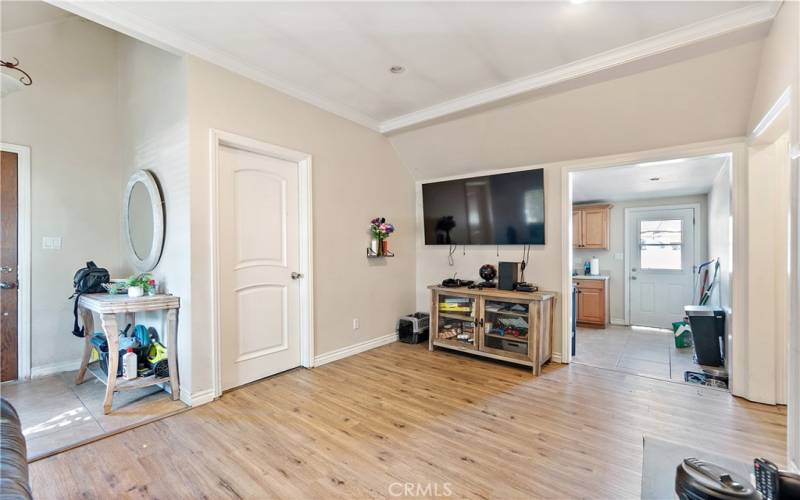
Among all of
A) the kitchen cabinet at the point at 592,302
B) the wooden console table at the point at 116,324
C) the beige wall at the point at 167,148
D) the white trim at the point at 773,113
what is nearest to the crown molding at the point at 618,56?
the white trim at the point at 773,113

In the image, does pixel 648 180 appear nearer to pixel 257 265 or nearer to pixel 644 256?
pixel 644 256

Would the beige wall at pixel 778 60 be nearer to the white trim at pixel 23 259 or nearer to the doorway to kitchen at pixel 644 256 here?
the doorway to kitchen at pixel 644 256

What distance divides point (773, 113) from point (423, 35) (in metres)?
2.25

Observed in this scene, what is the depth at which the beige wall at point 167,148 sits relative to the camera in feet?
8.86

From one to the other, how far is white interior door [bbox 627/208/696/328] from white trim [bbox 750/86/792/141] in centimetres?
348

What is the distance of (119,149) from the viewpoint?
3.70 meters

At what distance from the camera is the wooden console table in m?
2.50

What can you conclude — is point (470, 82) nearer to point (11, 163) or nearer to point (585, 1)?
→ point (585, 1)

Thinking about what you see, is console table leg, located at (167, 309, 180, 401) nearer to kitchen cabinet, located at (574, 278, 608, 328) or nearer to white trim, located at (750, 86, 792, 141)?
white trim, located at (750, 86, 792, 141)

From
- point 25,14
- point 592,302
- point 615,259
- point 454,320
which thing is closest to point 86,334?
point 25,14

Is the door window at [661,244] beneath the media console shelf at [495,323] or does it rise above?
above

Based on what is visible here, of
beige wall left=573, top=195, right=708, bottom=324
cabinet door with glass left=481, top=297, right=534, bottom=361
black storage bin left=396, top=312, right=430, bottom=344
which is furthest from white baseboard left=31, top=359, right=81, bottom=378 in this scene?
beige wall left=573, top=195, right=708, bottom=324

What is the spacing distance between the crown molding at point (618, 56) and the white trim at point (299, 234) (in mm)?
1457

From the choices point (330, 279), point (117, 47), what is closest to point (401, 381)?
point (330, 279)
